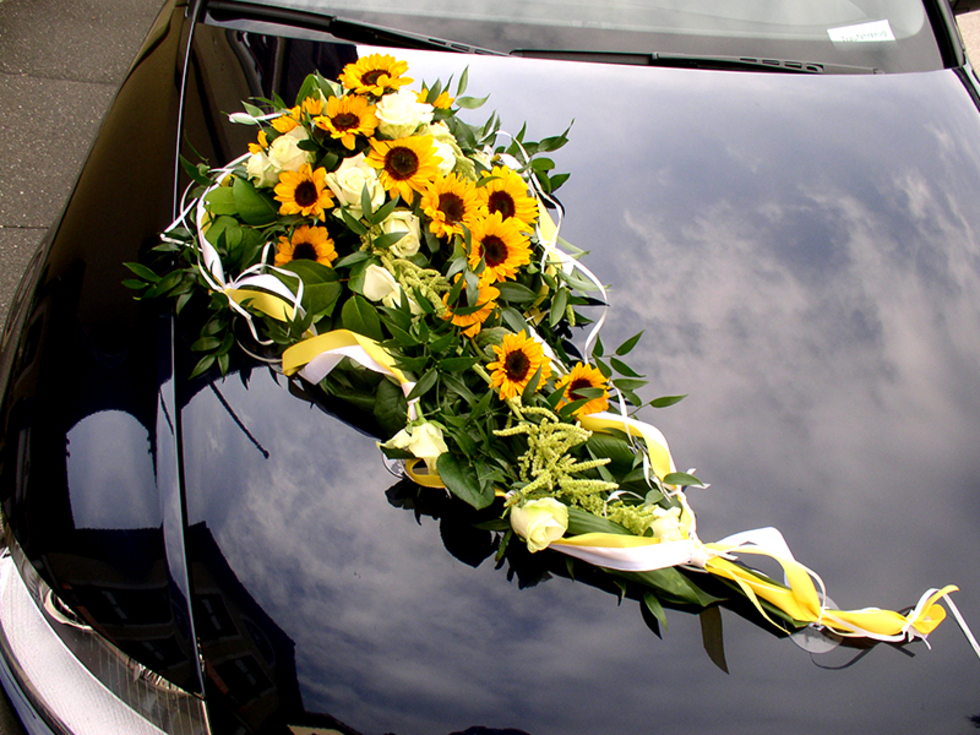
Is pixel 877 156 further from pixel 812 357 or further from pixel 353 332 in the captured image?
pixel 353 332

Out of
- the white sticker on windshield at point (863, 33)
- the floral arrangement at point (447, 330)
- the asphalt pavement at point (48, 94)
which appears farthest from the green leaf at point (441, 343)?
the asphalt pavement at point (48, 94)

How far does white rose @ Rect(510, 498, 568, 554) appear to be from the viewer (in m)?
0.94

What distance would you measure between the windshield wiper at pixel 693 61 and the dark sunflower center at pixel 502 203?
67cm

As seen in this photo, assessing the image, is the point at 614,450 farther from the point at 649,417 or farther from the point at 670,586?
the point at 670,586

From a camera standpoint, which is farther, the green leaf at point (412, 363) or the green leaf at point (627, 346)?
the green leaf at point (627, 346)

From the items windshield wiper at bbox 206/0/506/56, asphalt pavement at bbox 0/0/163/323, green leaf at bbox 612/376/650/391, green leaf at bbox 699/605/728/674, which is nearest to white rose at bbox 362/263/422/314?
green leaf at bbox 612/376/650/391

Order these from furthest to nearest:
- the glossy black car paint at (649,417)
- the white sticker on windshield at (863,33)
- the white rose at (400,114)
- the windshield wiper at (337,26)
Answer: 1. the white sticker on windshield at (863,33)
2. the windshield wiper at (337,26)
3. the white rose at (400,114)
4. the glossy black car paint at (649,417)

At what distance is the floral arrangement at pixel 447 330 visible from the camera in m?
1.00

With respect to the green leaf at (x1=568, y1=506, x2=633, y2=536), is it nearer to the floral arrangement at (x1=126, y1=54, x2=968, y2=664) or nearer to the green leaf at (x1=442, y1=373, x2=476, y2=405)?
the floral arrangement at (x1=126, y1=54, x2=968, y2=664)

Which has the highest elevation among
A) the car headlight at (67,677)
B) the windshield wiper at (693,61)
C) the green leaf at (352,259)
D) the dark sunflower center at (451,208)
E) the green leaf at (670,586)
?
the windshield wiper at (693,61)

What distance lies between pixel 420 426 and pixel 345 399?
17 cm

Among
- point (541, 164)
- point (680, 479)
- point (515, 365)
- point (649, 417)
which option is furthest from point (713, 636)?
point (541, 164)

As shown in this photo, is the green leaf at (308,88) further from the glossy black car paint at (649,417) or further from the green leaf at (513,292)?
the green leaf at (513,292)

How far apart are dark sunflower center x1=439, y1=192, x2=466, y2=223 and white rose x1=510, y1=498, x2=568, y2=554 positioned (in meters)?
0.45
